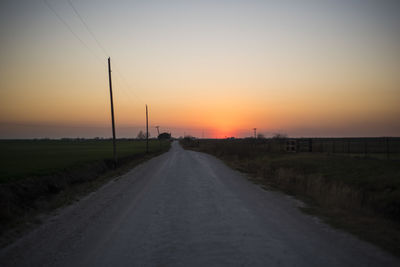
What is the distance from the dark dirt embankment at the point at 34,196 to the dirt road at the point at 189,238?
28.2 inches

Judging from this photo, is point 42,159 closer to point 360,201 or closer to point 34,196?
point 34,196

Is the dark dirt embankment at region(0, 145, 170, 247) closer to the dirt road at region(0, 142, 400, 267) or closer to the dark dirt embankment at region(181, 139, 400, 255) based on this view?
the dirt road at region(0, 142, 400, 267)

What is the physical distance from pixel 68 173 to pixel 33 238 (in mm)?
13108

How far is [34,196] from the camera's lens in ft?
41.1

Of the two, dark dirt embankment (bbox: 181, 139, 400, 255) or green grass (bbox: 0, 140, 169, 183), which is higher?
green grass (bbox: 0, 140, 169, 183)

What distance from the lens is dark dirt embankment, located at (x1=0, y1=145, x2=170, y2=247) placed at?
24.1ft

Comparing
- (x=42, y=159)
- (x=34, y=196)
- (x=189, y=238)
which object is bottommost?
(x=34, y=196)

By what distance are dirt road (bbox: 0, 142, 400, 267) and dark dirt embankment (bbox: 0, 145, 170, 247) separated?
0.72 metres

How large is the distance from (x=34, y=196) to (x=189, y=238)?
1015cm

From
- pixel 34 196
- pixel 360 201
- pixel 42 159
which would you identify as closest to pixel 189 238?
pixel 360 201

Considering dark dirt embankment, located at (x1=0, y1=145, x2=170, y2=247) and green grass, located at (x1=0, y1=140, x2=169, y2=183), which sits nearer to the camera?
dark dirt embankment, located at (x1=0, y1=145, x2=170, y2=247)

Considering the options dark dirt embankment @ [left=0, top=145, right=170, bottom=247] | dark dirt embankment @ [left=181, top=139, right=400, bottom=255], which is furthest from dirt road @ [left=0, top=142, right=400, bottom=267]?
dark dirt embankment @ [left=0, top=145, right=170, bottom=247]

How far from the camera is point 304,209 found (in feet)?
27.2

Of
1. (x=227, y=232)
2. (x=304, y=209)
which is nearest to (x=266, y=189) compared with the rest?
(x=304, y=209)
